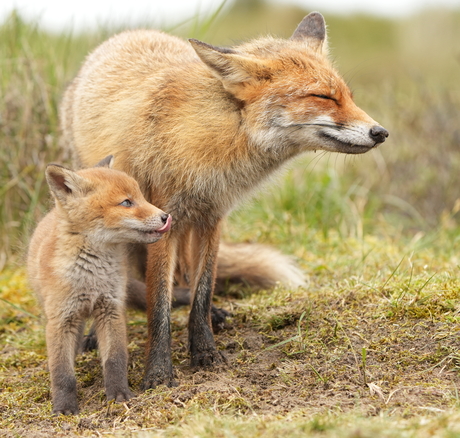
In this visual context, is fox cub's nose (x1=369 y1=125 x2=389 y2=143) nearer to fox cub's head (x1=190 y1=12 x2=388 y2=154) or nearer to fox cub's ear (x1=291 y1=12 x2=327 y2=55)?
fox cub's head (x1=190 y1=12 x2=388 y2=154)

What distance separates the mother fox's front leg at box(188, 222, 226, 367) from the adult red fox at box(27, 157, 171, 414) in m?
0.67

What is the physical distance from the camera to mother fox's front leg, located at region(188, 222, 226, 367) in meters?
4.57

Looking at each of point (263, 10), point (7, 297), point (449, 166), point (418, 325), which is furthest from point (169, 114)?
point (263, 10)

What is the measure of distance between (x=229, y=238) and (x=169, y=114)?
3050mm

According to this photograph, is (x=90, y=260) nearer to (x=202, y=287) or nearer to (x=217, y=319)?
(x=202, y=287)

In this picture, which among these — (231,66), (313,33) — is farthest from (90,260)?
(313,33)

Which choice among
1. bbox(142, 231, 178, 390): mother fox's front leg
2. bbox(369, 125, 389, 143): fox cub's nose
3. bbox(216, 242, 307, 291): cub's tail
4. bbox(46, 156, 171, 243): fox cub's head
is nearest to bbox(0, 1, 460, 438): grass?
bbox(216, 242, 307, 291): cub's tail

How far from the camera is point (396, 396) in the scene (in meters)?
3.45

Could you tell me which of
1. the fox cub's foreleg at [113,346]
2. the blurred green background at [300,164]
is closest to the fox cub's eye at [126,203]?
the fox cub's foreleg at [113,346]

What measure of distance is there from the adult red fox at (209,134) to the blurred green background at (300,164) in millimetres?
582

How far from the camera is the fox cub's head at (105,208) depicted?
3.96 metres

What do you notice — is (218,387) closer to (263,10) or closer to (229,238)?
(229,238)

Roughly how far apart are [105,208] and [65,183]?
0.32 meters

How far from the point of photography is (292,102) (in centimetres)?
422
